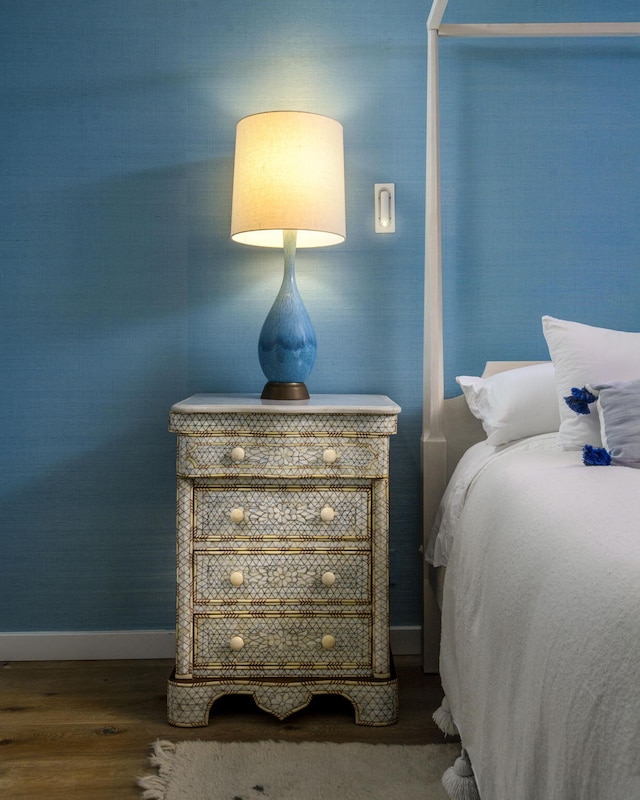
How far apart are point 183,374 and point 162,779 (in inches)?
46.7

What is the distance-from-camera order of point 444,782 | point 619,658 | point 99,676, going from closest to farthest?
point 619,658 < point 444,782 < point 99,676

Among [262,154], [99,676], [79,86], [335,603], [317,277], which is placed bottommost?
[99,676]

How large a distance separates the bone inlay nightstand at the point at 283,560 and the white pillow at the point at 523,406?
287 mm

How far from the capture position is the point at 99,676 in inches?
90.1

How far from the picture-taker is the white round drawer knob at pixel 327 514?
198cm

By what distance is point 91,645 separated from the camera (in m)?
2.43

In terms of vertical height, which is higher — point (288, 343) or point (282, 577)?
point (288, 343)

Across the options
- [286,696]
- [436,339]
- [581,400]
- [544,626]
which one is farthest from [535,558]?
[436,339]

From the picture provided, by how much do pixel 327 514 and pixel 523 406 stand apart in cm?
59

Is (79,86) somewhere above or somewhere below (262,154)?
above

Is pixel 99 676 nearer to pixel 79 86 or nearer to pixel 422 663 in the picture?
pixel 422 663

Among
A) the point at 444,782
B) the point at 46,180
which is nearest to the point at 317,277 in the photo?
the point at 46,180

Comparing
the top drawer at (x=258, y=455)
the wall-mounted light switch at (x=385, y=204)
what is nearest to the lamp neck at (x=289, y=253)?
the wall-mounted light switch at (x=385, y=204)

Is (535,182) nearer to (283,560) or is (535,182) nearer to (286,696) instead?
(283,560)
